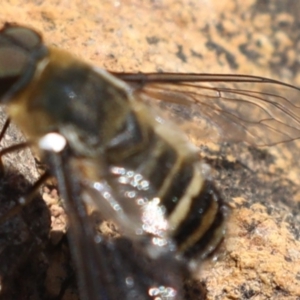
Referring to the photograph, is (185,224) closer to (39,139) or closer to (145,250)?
(145,250)

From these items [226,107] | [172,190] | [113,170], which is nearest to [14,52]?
[113,170]

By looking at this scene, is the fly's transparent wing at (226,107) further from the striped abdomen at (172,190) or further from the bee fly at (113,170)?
the striped abdomen at (172,190)

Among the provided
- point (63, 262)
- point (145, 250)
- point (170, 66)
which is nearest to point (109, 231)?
point (145, 250)

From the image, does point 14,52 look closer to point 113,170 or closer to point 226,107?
point 113,170

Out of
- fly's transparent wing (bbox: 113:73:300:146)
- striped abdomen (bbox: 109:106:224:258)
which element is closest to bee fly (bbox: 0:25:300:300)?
striped abdomen (bbox: 109:106:224:258)

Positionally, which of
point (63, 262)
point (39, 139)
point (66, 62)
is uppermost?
point (66, 62)

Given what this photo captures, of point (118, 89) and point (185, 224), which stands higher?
point (118, 89)

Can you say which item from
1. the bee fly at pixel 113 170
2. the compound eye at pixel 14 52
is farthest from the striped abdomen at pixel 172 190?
the compound eye at pixel 14 52

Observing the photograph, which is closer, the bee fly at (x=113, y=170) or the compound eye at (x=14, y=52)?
the bee fly at (x=113, y=170)
